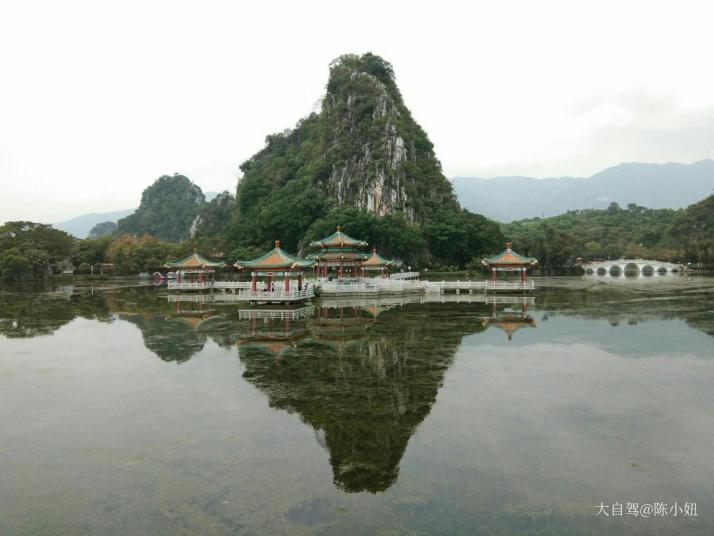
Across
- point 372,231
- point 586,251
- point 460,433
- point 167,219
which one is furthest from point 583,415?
point 167,219

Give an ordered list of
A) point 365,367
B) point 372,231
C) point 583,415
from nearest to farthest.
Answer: point 583,415 < point 365,367 < point 372,231

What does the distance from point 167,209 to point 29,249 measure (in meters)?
78.7

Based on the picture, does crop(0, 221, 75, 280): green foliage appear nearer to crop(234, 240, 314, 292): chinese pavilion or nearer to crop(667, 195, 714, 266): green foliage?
crop(234, 240, 314, 292): chinese pavilion

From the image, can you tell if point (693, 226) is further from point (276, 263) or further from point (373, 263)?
point (276, 263)

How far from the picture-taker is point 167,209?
5635 inches

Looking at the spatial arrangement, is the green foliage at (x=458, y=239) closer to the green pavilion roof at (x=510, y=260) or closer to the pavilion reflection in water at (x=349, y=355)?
the green pavilion roof at (x=510, y=260)

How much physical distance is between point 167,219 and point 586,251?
109 metres

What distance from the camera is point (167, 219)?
141375 millimetres

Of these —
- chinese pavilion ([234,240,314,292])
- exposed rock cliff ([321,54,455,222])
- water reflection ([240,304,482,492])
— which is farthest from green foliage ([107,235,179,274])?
water reflection ([240,304,482,492])

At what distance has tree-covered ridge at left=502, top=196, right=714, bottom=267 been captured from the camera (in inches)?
3031

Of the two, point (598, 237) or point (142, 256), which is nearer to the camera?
point (142, 256)

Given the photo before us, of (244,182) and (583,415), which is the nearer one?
(583,415)

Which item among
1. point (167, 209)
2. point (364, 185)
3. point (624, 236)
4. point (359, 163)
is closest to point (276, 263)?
point (364, 185)

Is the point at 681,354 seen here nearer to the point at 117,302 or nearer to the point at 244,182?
the point at 117,302
